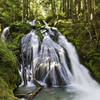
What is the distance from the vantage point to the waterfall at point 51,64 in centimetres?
771

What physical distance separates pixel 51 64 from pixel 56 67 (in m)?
0.38

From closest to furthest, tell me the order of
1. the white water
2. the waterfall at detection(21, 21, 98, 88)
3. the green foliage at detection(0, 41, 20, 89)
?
the green foliage at detection(0, 41, 20, 89) → the white water → the waterfall at detection(21, 21, 98, 88)

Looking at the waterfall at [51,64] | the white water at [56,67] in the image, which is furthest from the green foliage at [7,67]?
the white water at [56,67]

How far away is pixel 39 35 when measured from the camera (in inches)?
449

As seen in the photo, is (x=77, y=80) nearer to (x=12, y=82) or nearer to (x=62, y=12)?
(x=12, y=82)

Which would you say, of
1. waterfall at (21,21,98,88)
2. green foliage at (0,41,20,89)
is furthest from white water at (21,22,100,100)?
green foliage at (0,41,20,89)

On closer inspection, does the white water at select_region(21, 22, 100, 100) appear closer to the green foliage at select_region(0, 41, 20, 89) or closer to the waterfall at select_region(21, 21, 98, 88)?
the waterfall at select_region(21, 21, 98, 88)

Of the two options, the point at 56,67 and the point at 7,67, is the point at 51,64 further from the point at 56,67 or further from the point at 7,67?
the point at 7,67

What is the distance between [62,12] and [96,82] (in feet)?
50.3

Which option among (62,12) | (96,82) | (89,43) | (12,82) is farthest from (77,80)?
(62,12)

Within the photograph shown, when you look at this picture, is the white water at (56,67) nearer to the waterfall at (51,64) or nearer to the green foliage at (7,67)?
the waterfall at (51,64)

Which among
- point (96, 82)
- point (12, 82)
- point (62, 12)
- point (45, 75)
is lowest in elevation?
point (96, 82)

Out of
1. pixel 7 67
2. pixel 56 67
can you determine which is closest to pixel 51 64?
pixel 56 67

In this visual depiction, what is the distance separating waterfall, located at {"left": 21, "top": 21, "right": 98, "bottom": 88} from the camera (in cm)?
771
